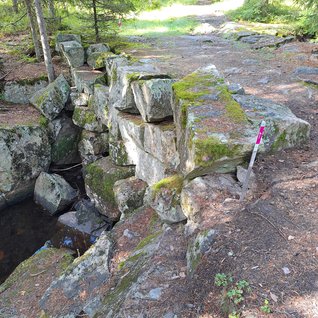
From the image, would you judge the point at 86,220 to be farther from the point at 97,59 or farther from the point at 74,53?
the point at 74,53

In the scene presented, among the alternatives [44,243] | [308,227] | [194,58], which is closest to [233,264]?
[308,227]

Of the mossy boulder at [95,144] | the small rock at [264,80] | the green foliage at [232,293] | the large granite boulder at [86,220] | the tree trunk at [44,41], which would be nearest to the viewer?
the green foliage at [232,293]

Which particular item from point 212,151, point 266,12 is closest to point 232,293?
point 212,151

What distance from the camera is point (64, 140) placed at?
13.5 m

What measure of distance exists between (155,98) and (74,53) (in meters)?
7.64

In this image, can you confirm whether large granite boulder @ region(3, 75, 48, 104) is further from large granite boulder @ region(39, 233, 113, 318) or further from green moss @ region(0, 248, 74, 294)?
large granite boulder @ region(39, 233, 113, 318)

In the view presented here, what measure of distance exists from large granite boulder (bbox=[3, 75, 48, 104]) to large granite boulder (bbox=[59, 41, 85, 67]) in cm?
170

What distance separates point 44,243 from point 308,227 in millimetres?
8746

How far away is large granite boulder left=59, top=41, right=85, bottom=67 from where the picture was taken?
45.4ft

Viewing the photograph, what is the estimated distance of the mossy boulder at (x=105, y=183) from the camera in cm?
1078

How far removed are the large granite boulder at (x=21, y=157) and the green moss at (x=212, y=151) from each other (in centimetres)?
894

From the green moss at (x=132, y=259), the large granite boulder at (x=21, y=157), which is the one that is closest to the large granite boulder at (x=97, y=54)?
the large granite boulder at (x=21, y=157)

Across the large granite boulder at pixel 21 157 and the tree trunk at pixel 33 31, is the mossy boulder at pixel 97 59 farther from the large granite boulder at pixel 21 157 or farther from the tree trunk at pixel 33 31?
the large granite boulder at pixel 21 157

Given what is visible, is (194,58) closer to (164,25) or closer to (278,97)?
(278,97)
